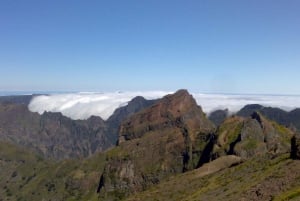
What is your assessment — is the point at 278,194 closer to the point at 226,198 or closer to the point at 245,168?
the point at 226,198

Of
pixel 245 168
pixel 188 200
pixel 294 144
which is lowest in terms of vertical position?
pixel 188 200

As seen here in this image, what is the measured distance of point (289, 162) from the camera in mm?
129000

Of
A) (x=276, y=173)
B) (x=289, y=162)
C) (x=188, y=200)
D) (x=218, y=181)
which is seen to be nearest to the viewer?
(x=276, y=173)

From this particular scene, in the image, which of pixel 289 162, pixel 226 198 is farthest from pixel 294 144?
pixel 226 198

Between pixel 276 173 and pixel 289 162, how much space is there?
→ 10589 mm

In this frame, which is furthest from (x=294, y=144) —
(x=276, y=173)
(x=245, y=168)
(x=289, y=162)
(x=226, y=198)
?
(x=245, y=168)

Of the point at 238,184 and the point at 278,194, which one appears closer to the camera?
the point at 278,194

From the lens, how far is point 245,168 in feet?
570

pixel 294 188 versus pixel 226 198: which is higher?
pixel 294 188

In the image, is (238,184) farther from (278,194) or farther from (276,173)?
(278,194)

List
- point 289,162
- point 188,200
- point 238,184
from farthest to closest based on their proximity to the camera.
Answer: point 188,200, point 238,184, point 289,162

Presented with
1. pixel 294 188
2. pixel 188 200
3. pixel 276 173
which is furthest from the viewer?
pixel 188 200

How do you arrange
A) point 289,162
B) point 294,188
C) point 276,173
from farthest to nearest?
point 289,162
point 276,173
point 294,188

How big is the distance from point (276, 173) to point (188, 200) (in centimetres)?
5267
